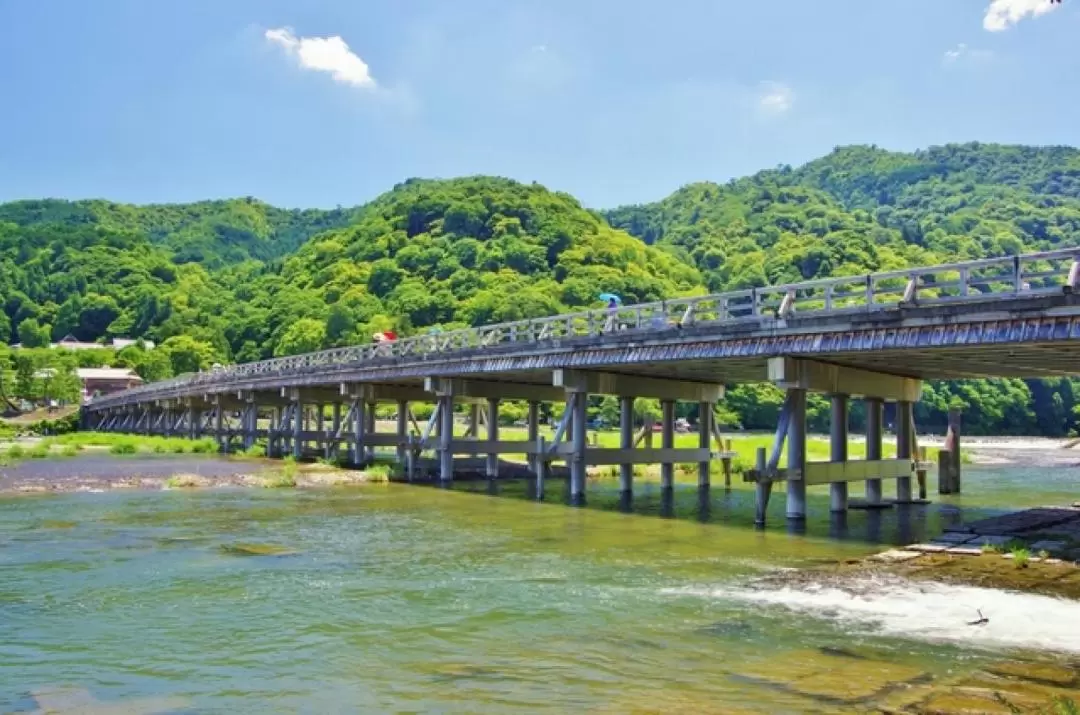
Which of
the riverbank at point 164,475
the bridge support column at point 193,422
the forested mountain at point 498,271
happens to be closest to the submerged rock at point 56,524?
the riverbank at point 164,475

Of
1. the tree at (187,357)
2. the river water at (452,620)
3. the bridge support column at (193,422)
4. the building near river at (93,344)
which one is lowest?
the river water at (452,620)

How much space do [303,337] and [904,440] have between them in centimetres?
10506

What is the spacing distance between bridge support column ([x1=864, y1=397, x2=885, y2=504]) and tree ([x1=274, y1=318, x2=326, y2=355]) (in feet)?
329

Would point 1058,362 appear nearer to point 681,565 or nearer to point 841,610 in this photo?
point 681,565

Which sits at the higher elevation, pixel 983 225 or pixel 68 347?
pixel 983 225

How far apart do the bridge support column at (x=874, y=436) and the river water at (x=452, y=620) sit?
5506mm

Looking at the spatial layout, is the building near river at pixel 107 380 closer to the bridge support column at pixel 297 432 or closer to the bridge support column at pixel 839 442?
the bridge support column at pixel 297 432

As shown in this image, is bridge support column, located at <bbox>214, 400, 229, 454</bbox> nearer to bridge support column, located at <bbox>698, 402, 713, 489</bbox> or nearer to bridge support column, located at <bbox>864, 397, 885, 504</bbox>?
bridge support column, located at <bbox>698, 402, 713, 489</bbox>

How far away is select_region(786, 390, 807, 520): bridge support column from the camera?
2494 centimetres

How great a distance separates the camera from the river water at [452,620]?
10.1 m

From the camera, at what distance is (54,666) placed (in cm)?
1111

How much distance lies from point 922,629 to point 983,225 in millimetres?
168280

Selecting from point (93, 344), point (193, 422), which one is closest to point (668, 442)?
point (193, 422)

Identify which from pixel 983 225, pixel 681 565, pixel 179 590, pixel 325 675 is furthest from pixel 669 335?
pixel 983 225
